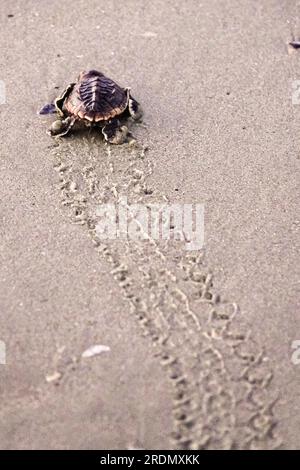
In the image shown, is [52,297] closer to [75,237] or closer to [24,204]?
[75,237]

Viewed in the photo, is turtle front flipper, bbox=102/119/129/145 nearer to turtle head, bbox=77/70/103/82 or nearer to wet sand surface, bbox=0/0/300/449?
wet sand surface, bbox=0/0/300/449

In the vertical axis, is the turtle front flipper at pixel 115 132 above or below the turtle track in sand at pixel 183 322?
above
